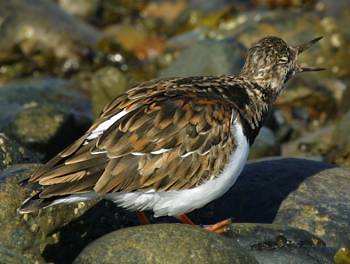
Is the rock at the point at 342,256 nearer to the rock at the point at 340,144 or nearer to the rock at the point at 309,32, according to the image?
the rock at the point at 340,144

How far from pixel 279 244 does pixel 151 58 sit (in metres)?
7.78

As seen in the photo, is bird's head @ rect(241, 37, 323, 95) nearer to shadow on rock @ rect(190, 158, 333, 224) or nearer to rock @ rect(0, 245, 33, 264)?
shadow on rock @ rect(190, 158, 333, 224)

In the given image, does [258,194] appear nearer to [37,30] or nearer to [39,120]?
[39,120]

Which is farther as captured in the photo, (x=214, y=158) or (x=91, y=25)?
(x=91, y=25)

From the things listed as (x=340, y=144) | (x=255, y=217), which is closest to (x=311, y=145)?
(x=340, y=144)

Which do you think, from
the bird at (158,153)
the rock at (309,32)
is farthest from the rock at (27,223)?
the rock at (309,32)

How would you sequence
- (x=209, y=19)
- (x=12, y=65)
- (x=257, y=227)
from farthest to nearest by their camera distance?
(x=209, y=19)
(x=12, y=65)
(x=257, y=227)

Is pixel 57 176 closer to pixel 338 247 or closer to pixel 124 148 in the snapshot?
pixel 124 148

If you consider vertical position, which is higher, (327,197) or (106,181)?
(106,181)

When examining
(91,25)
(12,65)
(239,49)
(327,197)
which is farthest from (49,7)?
(327,197)

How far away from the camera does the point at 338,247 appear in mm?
6293

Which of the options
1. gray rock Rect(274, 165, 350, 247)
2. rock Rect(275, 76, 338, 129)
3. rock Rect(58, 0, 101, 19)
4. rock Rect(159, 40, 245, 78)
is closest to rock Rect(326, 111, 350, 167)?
rock Rect(275, 76, 338, 129)

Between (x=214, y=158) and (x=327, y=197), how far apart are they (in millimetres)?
1215

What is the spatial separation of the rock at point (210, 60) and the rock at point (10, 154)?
414cm
